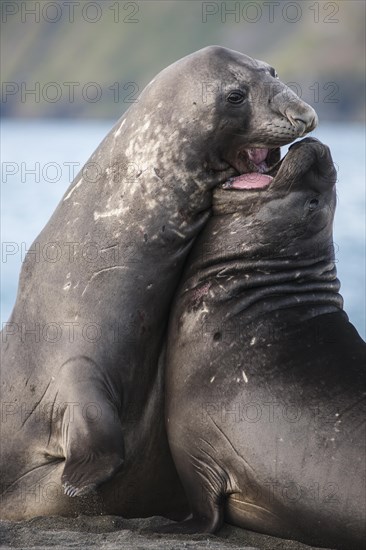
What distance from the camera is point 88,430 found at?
6.50 metres

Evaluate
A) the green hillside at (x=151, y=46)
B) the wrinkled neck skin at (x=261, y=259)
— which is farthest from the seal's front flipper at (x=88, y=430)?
the green hillside at (x=151, y=46)

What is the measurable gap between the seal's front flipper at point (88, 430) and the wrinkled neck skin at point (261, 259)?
81cm

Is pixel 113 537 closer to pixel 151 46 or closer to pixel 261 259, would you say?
pixel 261 259

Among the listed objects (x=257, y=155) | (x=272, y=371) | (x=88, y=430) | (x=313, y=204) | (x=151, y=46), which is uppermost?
(x=151, y=46)

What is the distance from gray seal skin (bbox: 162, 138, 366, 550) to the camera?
21.1 ft

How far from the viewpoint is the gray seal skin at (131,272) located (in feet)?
22.9

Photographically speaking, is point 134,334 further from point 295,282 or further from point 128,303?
point 295,282

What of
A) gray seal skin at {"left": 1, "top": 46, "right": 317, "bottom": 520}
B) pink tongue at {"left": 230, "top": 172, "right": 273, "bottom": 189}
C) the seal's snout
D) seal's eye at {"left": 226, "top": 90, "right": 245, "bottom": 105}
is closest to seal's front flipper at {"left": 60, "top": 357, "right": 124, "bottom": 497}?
gray seal skin at {"left": 1, "top": 46, "right": 317, "bottom": 520}

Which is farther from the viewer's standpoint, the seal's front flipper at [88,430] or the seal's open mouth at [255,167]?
the seal's open mouth at [255,167]

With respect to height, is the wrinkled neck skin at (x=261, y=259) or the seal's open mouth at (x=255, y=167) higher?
the seal's open mouth at (x=255, y=167)

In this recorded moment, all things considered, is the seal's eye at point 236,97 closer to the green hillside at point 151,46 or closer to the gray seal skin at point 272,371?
the gray seal skin at point 272,371

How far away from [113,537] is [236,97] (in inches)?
101

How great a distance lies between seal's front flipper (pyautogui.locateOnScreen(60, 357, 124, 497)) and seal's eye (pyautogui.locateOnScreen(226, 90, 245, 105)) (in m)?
1.69

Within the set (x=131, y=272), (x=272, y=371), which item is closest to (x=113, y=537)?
(x=272, y=371)
